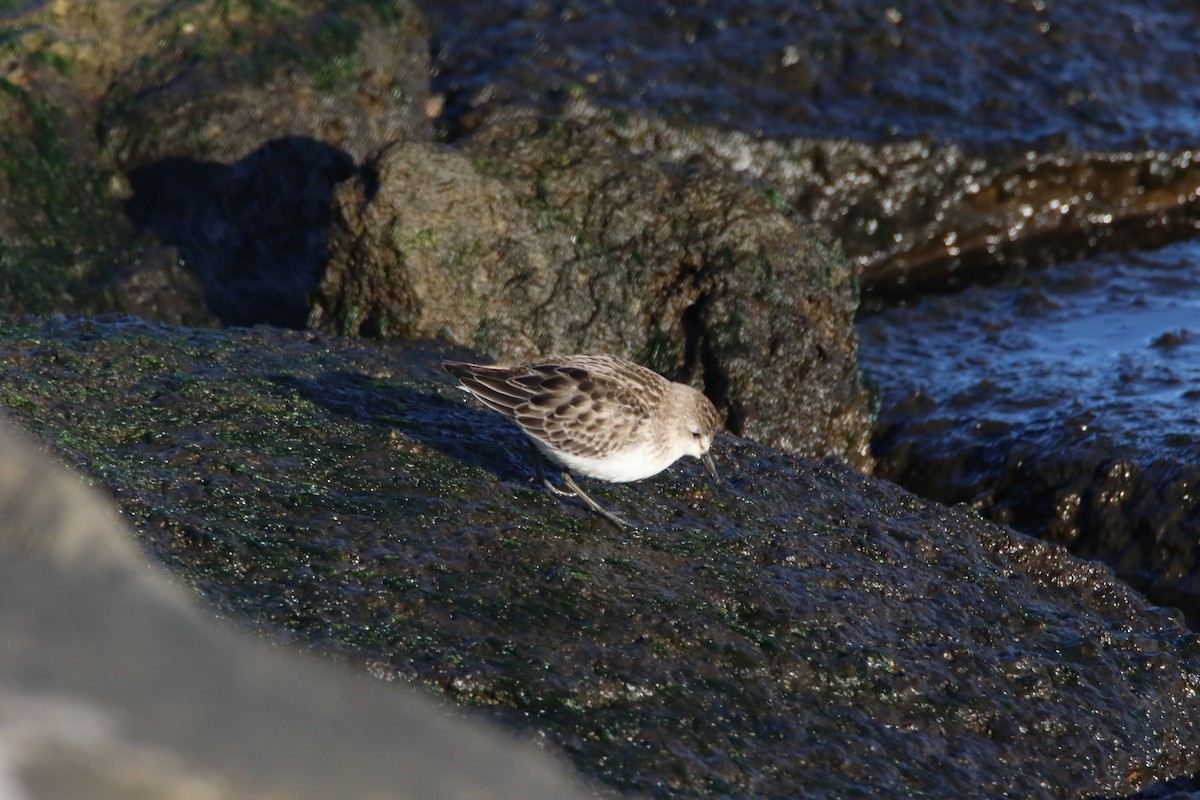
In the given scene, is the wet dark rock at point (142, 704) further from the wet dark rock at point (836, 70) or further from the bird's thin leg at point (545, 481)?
the wet dark rock at point (836, 70)

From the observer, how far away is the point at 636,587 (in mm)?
5539

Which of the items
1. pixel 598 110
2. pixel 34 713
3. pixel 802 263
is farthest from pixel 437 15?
pixel 34 713

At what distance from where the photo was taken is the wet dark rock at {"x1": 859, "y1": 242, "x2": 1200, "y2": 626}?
8562mm

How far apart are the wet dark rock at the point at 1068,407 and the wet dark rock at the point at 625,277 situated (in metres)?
1.02

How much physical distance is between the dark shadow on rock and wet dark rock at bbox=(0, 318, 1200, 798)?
2.47 metres

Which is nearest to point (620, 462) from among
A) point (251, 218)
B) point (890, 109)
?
point (251, 218)

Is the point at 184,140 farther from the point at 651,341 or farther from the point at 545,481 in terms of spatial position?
the point at 545,481

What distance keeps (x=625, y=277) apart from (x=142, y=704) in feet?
21.9

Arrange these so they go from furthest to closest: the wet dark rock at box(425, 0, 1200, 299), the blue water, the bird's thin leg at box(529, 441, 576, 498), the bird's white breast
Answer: the wet dark rock at box(425, 0, 1200, 299) < the blue water < the bird's thin leg at box(529, 441, 576, 498) < the bird's white breast

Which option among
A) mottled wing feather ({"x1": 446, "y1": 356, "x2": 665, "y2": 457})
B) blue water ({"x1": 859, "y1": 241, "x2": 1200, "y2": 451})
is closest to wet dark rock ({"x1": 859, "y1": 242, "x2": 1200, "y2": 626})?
Result: blue water ({"x1": 859, "y1": 241, "x2": 1200, "y2": 451})

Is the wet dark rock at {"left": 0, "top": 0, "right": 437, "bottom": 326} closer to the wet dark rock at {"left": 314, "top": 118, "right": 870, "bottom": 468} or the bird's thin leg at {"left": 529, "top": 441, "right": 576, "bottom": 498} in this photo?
the wet dark rock at {"left": 314, "top": 118, "right": 870, "bottom": 468}

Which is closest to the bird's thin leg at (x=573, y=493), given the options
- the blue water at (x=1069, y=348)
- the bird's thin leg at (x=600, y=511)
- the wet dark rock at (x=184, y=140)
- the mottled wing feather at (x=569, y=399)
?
the bird's thin leg at (x=600, y=511)

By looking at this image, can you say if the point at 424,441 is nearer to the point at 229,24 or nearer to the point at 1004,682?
the point at 1004,682

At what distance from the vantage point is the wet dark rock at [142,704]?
2.54 meters
